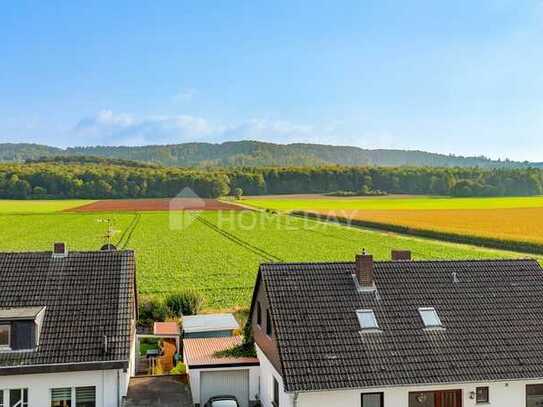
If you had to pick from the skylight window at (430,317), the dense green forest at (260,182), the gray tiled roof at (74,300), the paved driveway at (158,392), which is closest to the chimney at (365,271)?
the skylight window at (430,317)

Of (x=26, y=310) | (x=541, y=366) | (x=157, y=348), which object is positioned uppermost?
(x=26, y=310)

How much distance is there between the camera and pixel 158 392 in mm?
23984

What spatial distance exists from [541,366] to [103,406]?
51.1 ft

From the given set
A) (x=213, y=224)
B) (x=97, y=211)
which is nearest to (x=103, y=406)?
(x=213, y=224)

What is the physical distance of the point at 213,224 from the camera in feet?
345

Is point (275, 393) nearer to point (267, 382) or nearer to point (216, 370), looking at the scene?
point (267, 382)

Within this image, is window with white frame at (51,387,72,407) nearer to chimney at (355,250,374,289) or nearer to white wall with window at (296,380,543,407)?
white wall with window at (296,380,543,407)

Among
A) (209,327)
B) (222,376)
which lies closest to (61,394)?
(222,376)

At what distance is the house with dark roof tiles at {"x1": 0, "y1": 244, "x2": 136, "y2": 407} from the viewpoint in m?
21.4

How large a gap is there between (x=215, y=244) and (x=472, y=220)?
44456 millimetres

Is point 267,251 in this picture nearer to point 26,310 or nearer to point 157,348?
point 157,348

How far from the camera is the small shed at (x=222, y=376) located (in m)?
25.1

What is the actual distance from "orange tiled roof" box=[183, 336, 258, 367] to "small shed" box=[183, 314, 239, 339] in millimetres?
2485

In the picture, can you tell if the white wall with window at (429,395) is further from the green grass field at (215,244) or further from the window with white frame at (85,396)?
the green grass field at (215,244)
